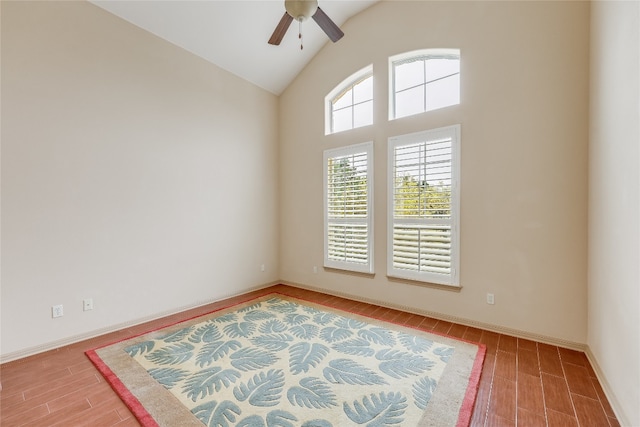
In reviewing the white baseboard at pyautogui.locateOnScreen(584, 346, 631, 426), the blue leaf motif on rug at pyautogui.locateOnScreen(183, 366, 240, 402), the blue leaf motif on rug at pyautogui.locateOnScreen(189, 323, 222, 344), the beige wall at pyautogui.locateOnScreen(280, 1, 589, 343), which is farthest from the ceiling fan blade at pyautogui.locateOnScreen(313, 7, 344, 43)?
the white baseboard at pyautogui.locateOnScreen(584, 346, 631, 426)

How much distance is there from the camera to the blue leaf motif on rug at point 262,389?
75.7 inches

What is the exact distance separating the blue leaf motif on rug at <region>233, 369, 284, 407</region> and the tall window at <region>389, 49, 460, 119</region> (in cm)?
332

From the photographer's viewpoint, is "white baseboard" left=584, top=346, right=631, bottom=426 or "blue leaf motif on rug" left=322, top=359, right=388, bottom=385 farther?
"blue leaf motif on rug" left=322, top=359, right=388, bottom=385

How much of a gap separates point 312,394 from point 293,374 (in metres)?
0.29

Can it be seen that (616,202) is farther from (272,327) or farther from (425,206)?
(272,327)

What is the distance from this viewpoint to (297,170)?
4867 millimetres

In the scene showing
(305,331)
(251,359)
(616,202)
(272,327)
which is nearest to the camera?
(616,202)

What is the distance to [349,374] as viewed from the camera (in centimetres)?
224

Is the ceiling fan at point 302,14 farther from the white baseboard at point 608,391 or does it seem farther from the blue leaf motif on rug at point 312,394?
the white baseboard at point 608,391

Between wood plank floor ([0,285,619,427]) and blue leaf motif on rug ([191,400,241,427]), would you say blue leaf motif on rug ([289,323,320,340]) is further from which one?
wood plank floor ([0,285,619,427])

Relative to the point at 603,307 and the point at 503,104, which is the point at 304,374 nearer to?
the point at 603,307

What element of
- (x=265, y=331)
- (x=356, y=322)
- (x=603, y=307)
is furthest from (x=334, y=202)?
(x=603, y=307)

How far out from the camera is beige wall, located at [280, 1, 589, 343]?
2631 mm

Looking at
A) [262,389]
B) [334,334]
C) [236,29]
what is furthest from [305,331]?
[236,29]
